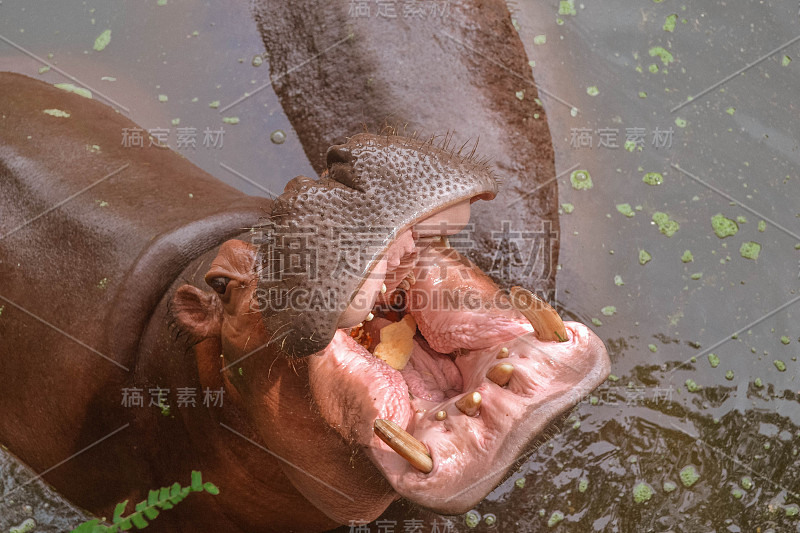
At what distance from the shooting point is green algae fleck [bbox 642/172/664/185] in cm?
338

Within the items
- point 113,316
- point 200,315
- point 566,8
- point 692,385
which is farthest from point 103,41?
point 692,385

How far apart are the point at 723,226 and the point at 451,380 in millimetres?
1773

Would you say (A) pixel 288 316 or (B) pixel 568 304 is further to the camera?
(B) pixel 568 304

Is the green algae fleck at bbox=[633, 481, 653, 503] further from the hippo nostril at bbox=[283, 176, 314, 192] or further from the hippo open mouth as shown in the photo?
the hippo nostril at bbox=[283, 176, 314, 192]

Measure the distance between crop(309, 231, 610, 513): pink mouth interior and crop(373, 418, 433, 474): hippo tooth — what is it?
0.9 inches

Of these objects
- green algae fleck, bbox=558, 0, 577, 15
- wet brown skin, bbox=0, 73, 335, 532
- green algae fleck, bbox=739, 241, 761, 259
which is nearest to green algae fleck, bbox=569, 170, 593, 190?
→ green algae fleck, bbox=739, 241, 761, 259

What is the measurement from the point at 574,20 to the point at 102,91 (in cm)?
220

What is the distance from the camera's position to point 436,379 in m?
2.21

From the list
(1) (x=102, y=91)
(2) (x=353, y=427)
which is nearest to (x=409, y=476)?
(2) (x=353, y=427)

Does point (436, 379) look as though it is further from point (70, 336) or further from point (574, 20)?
point (574, 20)

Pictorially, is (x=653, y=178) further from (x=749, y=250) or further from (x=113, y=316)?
(x=113, y=316)

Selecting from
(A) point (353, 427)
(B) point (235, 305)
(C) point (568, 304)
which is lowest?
(C) point (568, 304)

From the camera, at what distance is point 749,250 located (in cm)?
333

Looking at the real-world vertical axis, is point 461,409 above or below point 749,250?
above
